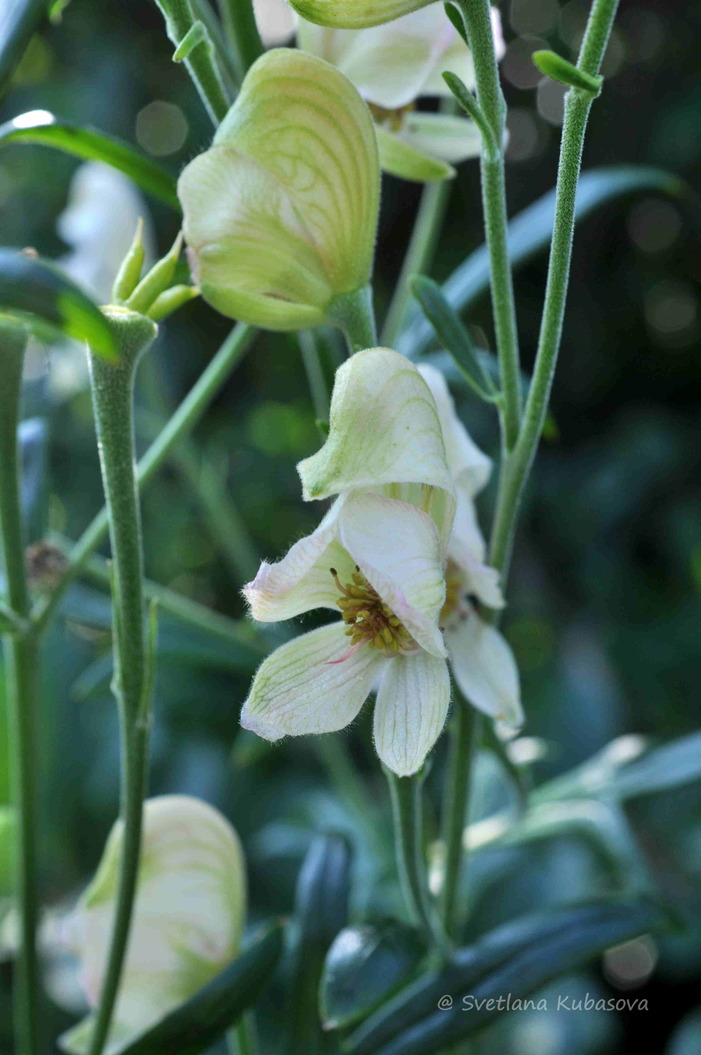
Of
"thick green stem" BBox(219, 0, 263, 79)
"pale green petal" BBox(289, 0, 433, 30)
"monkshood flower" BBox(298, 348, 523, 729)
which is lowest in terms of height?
"monkshood flower" BBox(298, 348, 523, 729)

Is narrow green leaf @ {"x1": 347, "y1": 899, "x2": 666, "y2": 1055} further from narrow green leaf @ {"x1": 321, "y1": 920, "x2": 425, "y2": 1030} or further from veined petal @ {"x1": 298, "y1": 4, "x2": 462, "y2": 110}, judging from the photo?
veined petal @ {"x1": 298, "y1": 4, "x2": 462, "y2": 110}

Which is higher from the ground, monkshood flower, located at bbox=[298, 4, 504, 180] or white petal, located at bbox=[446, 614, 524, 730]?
monkshood flower, located at bbox=[298, 4, 504, 180]

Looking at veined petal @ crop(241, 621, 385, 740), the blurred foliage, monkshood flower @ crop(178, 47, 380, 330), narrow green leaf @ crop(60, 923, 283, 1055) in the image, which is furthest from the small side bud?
the blurred foliage

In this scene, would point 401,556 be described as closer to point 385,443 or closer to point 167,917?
point 385,443

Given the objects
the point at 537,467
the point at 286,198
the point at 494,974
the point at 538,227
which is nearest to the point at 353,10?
the point at 286,198

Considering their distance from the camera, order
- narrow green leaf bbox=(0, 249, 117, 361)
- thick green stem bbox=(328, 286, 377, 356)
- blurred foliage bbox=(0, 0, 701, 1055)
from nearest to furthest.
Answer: narrow green leaf bbox=(0, 249, 117, 361) < thick green stem bbox=(328, 286, 377, 356) < blurred foliage bbox=(0, 0, 701, 1055)

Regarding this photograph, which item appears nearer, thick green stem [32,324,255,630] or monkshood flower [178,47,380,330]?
monkshood flower [178,47,380,330]

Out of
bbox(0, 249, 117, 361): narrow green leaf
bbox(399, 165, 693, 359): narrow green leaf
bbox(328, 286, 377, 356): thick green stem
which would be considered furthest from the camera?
bbox(399, 165, 693, 359): narrow green leaf
